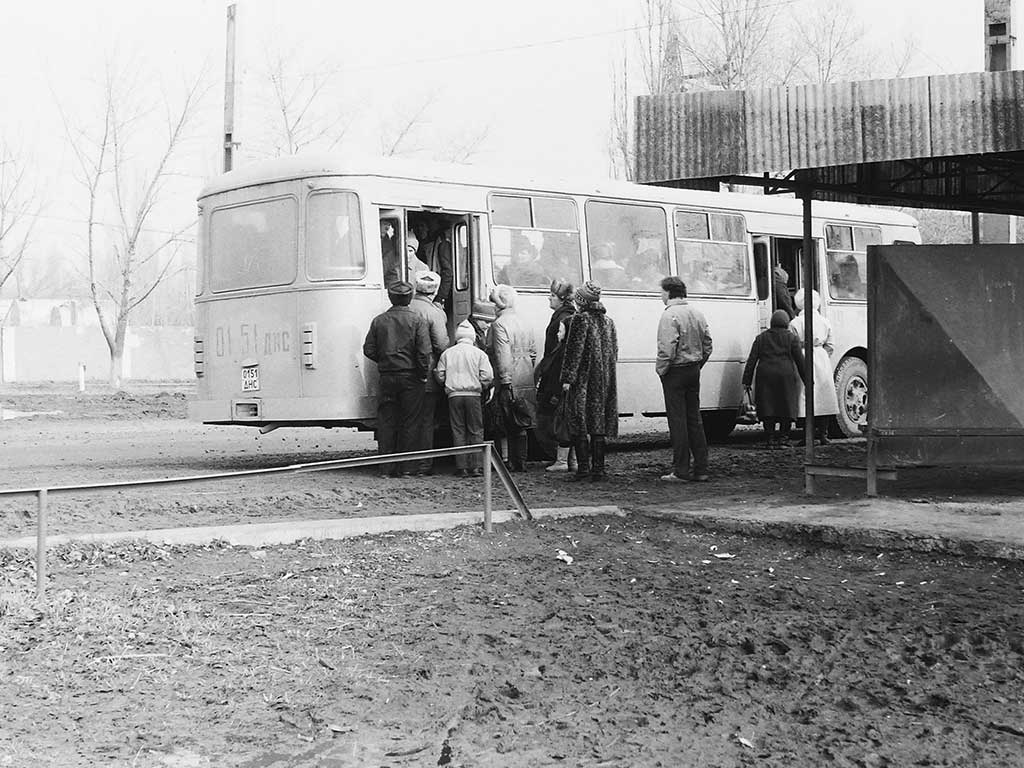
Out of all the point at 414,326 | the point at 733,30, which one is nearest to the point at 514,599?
the point at 414,326

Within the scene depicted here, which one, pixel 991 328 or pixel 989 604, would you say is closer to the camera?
pixel 989 604

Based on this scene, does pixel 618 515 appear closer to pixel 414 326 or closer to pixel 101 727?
pixel 414 326

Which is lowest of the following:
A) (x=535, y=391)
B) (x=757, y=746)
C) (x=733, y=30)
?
(x=757, y=746)

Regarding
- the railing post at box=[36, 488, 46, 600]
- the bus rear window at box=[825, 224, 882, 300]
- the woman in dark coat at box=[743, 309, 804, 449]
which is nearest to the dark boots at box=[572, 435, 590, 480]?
the woman in dark coat at box=[743, 309, 804, 449]

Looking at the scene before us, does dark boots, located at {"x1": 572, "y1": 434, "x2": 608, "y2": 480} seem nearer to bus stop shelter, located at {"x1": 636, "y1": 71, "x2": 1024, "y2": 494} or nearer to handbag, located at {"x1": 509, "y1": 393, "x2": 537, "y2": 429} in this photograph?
handbag, located at {"x1": 509, "y1": 393, "x2": 537, "y2": 429}

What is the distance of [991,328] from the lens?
33.9 ft

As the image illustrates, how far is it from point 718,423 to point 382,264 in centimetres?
583

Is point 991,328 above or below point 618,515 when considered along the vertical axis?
above

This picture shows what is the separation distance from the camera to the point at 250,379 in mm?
13648

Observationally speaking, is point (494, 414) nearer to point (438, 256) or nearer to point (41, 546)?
point (438, 256)

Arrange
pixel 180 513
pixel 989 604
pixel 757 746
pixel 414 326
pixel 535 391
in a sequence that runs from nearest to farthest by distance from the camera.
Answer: pixel 757 746 < pixel 989 604 < pixel 180 513 < pixel 414 326 < pixel 535 391

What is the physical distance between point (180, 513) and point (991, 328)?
6.12 m

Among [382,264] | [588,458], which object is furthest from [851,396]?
[382,264]

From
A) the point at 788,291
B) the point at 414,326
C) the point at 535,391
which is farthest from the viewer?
the point at 788,291
